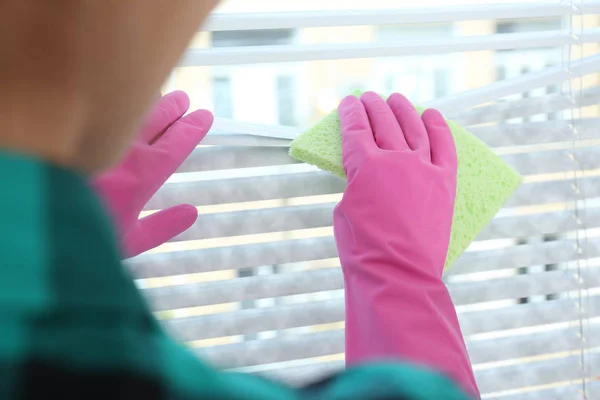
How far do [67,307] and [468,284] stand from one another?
796mm

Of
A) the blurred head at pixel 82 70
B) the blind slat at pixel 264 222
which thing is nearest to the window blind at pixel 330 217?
the blind slat at pixel 264 222

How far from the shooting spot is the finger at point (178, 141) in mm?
755

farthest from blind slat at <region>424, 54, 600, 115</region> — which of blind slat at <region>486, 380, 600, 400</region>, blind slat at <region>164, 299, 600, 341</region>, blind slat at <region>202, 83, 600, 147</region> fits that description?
blind slat at <region>486, 380, 600, 400</region>

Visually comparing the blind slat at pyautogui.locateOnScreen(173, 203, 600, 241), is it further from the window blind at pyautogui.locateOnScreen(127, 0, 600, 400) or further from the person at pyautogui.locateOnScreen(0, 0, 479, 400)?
the person at pyautogui.locateOnScreen(0, 0, 479, 400)

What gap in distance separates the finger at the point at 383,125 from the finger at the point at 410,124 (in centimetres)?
1

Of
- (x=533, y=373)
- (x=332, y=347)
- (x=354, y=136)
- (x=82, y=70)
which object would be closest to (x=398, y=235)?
(x=354, y=136)

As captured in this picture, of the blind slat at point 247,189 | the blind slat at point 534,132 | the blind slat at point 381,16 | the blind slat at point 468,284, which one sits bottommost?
the blind slat at point 468,284

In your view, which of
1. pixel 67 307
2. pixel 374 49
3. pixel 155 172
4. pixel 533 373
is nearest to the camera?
pixel 67 307

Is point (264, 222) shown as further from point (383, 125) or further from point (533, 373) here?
point (533, 373)

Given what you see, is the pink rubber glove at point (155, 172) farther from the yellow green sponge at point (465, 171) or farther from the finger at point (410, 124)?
the finger at point (410, 124)

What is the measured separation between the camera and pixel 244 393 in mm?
276

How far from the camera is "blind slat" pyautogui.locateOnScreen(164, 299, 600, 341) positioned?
87 centimetres

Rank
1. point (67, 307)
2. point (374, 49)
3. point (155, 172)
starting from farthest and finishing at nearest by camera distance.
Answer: point (374, 49)
point (155, 172)
point (67, 307)

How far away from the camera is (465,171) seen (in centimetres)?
84
